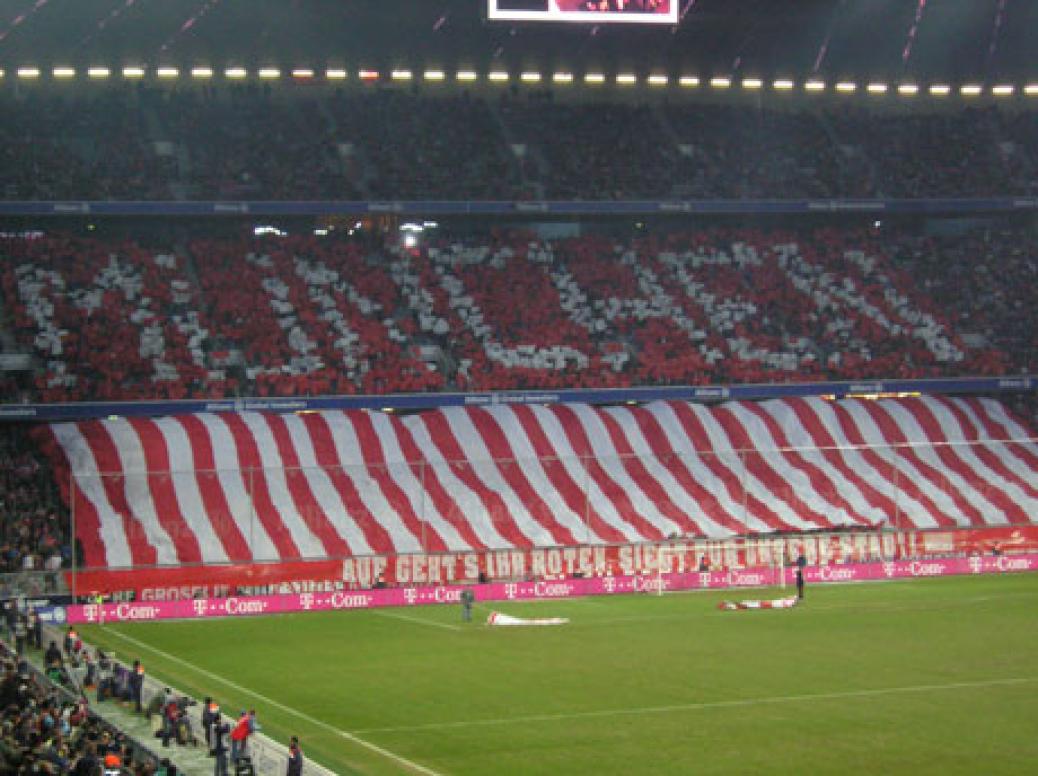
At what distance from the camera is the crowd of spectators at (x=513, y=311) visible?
62.3m

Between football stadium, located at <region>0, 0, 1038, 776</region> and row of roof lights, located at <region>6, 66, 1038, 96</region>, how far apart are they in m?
0.25

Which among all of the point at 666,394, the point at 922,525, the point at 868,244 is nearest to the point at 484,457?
the point at 666,394

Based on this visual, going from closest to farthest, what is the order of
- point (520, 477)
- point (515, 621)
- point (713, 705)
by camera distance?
1. point (713, 705)
2. point (515, 621)
3. point (520, 477)

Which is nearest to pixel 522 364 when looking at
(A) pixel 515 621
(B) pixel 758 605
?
(B) pixel 758 605

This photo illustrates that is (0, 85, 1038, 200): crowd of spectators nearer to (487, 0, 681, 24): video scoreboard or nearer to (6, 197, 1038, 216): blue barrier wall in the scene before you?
(6, 197, 1038, 216): blue barrier wall

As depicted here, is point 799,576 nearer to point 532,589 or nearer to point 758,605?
point 758,605

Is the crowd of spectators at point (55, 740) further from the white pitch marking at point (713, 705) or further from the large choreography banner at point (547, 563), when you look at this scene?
the large choreography banner at point (547, 563)

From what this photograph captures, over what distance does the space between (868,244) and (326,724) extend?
171ft

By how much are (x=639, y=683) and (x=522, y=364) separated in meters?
32.2

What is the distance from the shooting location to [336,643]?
4256 centimetres

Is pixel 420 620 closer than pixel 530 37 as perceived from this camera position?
Yes

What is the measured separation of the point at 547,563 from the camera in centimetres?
5472

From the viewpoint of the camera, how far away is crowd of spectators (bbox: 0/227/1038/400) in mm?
62281

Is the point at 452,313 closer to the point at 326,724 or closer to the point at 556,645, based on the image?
the point at 556,645
